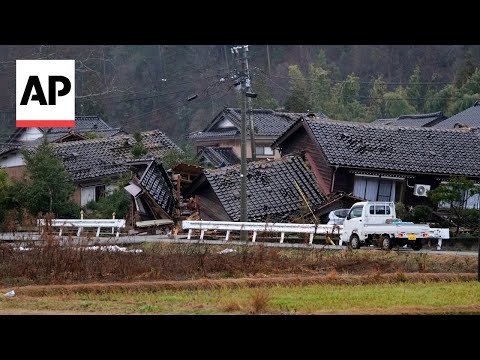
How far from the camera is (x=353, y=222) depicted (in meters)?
20.7

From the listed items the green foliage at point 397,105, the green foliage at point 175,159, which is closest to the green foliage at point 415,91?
the green foliage at point 397,105

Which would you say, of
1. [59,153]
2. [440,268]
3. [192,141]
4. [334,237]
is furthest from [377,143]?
[192,141]

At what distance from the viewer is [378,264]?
653 inches

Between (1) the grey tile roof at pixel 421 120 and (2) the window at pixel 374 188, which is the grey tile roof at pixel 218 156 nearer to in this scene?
(1) the grey tile roof at pixel 421 120

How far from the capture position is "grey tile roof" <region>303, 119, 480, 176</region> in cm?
2567

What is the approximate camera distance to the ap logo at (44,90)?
13.0m

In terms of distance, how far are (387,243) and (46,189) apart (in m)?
11.9

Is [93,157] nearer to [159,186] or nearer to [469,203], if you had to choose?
[159,186]

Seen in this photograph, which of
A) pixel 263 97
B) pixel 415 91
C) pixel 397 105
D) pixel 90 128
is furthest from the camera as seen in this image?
pixel 415 91

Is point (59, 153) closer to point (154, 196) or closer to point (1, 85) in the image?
point (1, 85)

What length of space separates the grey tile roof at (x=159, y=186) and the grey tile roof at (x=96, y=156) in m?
3.74

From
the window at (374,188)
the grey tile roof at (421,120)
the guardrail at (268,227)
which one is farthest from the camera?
the grey tile roof at (421,120)

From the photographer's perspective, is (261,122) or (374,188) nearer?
(374,188)

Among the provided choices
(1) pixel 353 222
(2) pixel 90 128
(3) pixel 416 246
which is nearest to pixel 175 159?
(2) pixel 90 128
